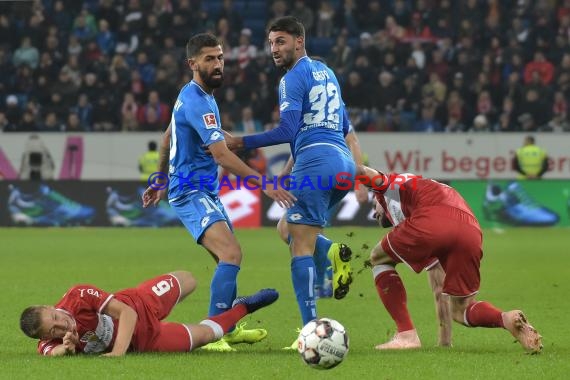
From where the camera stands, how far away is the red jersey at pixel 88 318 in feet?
22.9

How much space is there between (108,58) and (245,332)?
57.9 feet

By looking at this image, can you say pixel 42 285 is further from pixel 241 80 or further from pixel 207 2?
pixel 207 2

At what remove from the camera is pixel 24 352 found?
740 cm

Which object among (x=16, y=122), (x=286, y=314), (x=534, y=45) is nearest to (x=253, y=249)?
(x=286, y=314)

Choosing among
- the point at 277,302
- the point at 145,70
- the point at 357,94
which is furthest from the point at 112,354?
the point at 145,70

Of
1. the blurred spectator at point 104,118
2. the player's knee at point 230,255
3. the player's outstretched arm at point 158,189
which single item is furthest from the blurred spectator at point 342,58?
the player's knee at point 230,255

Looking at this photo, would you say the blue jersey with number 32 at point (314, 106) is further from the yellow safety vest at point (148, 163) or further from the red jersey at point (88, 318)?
the yellow safety vest at point (148, 163)

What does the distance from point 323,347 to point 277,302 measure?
4.44 meters

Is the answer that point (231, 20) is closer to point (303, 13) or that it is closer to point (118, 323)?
point (303, 13)

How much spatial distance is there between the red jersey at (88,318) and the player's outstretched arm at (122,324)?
0.06m

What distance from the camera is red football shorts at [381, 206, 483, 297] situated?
7340mm

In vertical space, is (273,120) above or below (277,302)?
below

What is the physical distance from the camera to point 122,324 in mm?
6914

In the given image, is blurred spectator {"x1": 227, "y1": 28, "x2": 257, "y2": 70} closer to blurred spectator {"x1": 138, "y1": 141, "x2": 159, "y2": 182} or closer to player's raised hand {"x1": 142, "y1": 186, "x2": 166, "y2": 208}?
blurred spectator {"x1": 138, "y1": 141, "x2": 159, "y2": 182}
